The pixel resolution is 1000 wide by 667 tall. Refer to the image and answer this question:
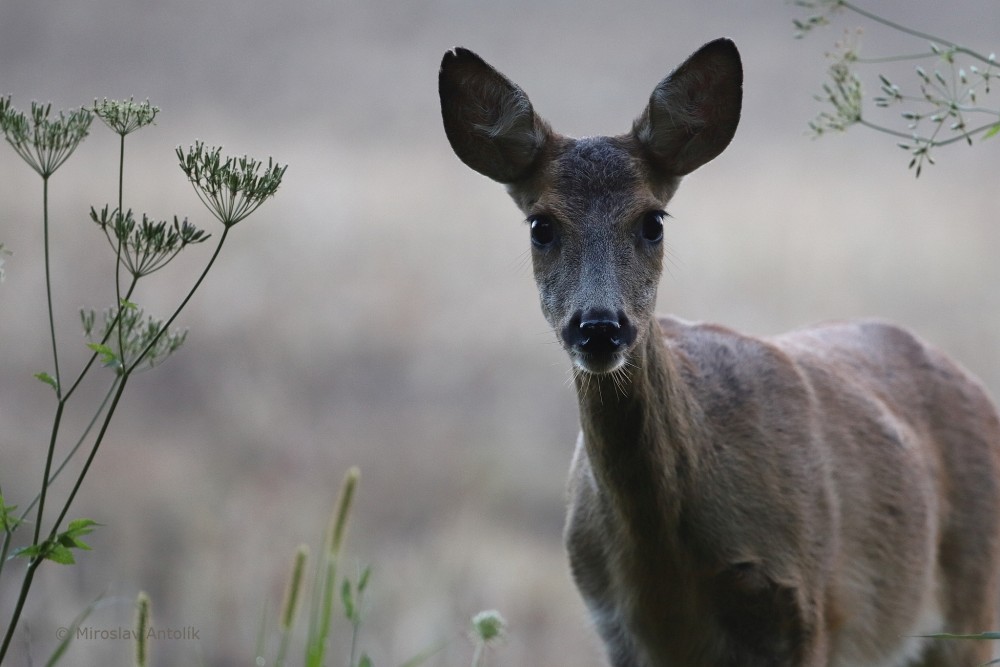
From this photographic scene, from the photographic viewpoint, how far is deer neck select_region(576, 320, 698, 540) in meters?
5.02

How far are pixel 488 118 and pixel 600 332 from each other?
4.26 feet

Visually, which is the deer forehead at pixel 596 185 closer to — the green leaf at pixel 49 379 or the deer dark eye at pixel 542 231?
the deer dark eye at pixel 542 231

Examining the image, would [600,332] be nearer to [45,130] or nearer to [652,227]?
[652,227]

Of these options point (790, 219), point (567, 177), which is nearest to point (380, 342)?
point (790, 219)

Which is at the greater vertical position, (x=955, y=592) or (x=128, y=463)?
(x=128, y=463)

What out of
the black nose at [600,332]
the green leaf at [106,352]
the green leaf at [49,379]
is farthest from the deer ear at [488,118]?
the green leaf at [49,379]

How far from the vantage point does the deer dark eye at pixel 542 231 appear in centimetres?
503

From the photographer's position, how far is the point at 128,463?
12078 millimetres

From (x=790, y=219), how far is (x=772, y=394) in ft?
27.4

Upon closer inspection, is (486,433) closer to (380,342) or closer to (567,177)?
(380,342)

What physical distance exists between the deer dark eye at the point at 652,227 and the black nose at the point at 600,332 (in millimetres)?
608

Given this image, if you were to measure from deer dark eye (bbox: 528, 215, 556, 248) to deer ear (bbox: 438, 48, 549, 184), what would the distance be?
0.36 m

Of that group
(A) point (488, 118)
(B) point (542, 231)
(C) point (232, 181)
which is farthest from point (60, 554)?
(A) point (488, 118)

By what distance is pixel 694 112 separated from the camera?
17.2 feet
